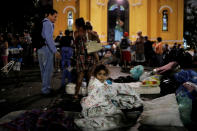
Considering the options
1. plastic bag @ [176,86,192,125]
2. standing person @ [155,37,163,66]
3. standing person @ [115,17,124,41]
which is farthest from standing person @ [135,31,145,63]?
standing person @ [115,17,124,41]

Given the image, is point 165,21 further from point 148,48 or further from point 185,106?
point 185,106

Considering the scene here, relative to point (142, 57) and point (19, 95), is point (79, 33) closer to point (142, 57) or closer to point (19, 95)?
point (19, 95)

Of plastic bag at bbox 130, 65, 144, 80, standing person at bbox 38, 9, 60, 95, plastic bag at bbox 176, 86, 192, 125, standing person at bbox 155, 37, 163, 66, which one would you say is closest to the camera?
plastic bag at bbox 176, 86, 192, 125

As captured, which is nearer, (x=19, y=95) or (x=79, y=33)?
(x=79, y=33)

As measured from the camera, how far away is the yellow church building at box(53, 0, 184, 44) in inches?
904

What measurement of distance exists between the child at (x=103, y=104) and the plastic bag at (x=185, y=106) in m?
0.83

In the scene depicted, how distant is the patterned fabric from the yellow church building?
18.9 meters

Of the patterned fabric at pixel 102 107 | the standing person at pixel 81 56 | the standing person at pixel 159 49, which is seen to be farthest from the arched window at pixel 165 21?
the patterned fabric at pixel 102 107

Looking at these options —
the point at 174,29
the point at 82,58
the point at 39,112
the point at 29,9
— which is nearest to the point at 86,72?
the point at 82,58

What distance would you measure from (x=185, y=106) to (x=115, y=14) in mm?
20527

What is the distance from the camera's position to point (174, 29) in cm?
2381

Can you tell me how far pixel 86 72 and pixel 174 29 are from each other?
20305mm

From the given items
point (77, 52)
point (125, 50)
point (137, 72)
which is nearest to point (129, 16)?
point (125, 50)

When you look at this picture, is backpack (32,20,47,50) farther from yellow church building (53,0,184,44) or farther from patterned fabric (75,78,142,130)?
yellow church building (53,0,184,44)
